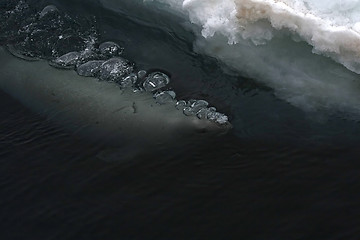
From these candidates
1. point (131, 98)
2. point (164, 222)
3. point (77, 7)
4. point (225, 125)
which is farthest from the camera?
point (77, 7)

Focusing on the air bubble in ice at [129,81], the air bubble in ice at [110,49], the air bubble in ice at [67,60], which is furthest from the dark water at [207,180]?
the air bubble in ice at [110,49]

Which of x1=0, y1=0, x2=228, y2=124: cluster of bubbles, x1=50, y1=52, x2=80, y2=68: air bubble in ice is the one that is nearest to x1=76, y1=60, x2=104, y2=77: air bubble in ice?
x1=0, y1=0, x2=228, y2=124: cluster of bubbles

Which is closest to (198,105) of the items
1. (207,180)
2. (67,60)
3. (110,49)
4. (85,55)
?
(207,180)

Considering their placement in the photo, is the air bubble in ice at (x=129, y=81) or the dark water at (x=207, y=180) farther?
the air bubble in ice at (x=129, y=81)

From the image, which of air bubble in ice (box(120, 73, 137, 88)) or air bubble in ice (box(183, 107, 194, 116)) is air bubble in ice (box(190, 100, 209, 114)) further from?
air bubble in ice (box(120, 73, 137, 88))

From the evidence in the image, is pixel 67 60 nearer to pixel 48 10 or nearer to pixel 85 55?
pixel 85 55

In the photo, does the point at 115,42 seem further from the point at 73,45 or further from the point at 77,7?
the point at 77,7

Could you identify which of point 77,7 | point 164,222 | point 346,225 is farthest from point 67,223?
point 77,7

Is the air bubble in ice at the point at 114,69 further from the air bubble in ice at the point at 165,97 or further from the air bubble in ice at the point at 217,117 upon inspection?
the air bubble in ice at the point at 217,117
